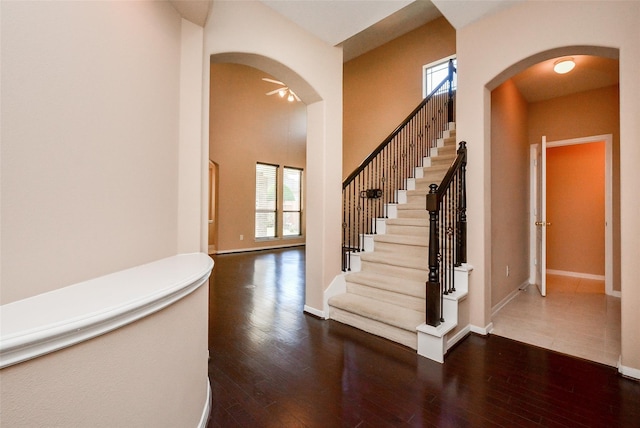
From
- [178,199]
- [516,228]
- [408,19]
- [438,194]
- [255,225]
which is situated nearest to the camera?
[178,199]

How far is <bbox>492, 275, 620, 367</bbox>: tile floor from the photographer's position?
8.39 feet

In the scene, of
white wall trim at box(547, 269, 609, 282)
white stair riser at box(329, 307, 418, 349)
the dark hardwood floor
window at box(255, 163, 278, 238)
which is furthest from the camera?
window at box(255, 163, 278, 238)

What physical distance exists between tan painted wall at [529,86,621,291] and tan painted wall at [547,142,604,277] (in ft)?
3.40

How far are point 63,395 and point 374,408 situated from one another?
1597 millimetres

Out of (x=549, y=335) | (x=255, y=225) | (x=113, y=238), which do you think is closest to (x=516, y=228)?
(x=549, y=335)

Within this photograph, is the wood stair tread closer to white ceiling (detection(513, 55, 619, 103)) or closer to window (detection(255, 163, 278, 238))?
white ceiling (detection(513, 55, 619, 103))

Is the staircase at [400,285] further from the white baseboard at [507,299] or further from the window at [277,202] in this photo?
the window at [277,202]

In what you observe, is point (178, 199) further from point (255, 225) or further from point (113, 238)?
point (255, 225)

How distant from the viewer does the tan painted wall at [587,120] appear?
420 centimetres

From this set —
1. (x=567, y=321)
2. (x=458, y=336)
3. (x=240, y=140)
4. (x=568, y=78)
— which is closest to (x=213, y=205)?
(x=240, y=140)

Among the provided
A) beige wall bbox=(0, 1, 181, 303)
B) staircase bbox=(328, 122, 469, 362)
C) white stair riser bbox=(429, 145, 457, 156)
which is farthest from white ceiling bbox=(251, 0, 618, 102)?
staircase bbox=(328, 122, 469, 362)

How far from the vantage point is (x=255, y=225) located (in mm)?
8547

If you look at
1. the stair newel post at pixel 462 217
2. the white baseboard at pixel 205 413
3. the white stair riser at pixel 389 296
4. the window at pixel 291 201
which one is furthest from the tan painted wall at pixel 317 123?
the window at pixel 291 201

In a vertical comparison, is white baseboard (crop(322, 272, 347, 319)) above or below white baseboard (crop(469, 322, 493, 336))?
above
